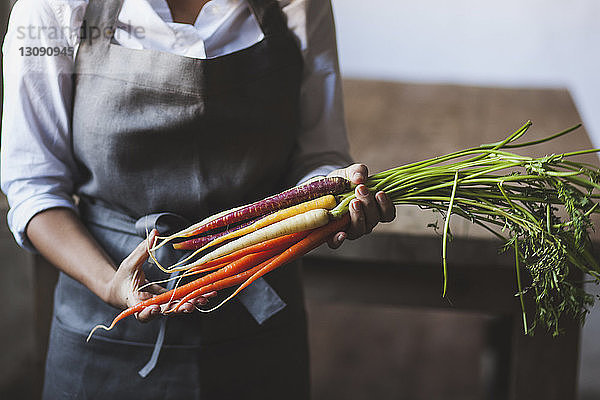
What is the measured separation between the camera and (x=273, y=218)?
38.9 inches

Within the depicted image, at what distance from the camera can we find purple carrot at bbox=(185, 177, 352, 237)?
0.98 metres

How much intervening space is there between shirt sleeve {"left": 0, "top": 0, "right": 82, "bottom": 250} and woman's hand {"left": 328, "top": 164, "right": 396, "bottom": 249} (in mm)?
439

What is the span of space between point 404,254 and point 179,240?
597mm

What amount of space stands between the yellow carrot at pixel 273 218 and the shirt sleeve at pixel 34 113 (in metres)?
0.22

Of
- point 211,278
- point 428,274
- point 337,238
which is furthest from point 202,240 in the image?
point 428,274

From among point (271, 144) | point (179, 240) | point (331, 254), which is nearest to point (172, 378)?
point (179, 240)

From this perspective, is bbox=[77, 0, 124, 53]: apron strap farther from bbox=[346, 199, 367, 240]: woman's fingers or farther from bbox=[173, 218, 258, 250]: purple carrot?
bbox=[346, 199, 367, 240]: woman's fingers

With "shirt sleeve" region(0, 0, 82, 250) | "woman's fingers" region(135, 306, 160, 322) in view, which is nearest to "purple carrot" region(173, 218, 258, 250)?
"woman's fingers" region(135, 306, 160, 322)

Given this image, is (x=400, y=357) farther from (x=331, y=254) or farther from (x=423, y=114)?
(x=331, y=254)

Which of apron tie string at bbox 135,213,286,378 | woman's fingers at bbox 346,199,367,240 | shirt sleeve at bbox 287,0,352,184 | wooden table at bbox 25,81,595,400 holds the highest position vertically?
shirt sleeve at bbox 287,0,352,184

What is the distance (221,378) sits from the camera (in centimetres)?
116

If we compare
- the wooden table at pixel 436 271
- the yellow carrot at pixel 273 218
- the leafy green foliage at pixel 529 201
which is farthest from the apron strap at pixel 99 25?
the wooden table at pixel 436 271

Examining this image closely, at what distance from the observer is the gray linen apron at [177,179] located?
102cm

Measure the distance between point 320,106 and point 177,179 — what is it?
0.98ft
